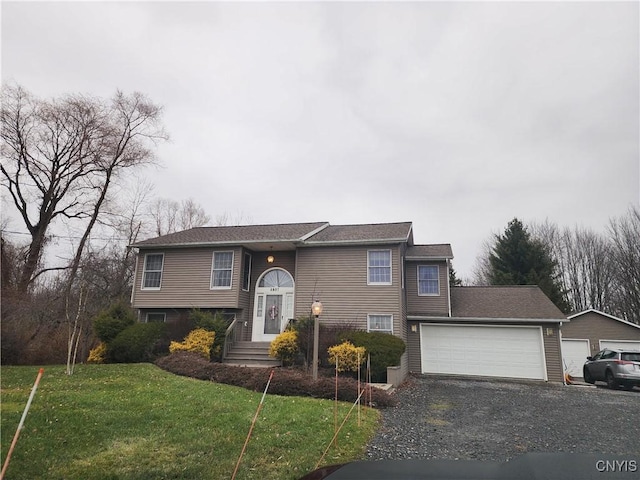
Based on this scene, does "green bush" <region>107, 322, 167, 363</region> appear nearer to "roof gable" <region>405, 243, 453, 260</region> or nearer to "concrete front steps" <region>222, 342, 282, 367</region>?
"concrete front steps" <region>222, 342, 282, 367</region>

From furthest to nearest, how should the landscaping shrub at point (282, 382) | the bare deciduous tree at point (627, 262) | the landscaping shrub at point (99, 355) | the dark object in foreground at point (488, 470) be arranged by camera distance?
the bare deciduous tree at point (627, 262) → the landscaping shrub at point (99, 355) → the landscaping shrub at point (282, 382) → the dark object in foreground at point (488, 470)

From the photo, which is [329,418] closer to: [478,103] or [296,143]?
[478,103]

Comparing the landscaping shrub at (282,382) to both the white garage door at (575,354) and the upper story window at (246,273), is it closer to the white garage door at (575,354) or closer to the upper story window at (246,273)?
the upper story window at (246,273)

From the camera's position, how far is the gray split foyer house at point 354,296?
14.7 metres

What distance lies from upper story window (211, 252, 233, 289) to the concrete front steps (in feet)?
8.40

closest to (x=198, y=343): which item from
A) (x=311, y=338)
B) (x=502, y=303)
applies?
(x=311, y=338)

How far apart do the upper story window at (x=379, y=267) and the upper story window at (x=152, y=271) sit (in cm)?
902

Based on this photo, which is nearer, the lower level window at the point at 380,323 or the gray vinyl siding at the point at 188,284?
the lower level window at the point at 380,323

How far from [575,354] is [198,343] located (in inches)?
793

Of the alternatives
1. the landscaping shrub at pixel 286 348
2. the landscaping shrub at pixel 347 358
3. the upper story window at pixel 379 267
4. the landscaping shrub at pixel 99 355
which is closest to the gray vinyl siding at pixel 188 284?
the landscaping shrub at pixel 99 355

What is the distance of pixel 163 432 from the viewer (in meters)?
5.43

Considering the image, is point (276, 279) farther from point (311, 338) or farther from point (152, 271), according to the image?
point (152, 271)

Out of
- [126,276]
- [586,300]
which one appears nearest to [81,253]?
[126,276]

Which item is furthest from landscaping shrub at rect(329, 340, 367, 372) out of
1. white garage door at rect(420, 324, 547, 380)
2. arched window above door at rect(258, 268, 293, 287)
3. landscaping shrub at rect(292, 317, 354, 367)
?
white garage door at rect(420, 324, 547, 380)
